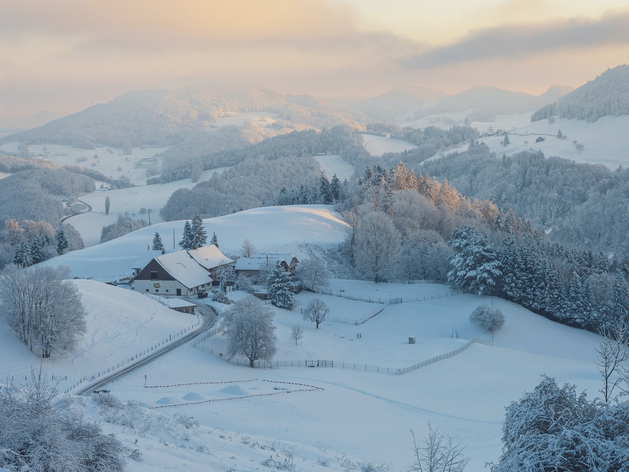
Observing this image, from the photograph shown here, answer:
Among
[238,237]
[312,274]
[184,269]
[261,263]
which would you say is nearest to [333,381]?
[312,274]

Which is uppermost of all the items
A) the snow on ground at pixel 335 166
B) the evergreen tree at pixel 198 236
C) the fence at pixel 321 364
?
the snow on ground at pixel 335 166

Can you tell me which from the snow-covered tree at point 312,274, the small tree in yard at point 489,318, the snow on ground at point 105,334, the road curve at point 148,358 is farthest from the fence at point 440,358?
the snow-covered tree at point 312,274

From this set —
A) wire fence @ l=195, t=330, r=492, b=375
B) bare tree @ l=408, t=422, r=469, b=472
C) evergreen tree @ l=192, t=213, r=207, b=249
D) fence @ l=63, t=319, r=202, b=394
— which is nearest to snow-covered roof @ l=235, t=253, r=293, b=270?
evergreen tree @ l=192, t=213, r=207, b=249

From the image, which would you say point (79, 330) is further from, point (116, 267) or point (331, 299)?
point (116, 267)

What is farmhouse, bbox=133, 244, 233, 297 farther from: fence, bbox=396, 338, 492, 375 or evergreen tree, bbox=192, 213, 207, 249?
fence, bbox=396, 338, 492, 375

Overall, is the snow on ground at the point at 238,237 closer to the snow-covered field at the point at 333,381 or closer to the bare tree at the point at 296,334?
the snow-covered field at the point at 333,381

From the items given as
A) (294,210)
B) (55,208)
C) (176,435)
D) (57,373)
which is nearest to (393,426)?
(176,435)
